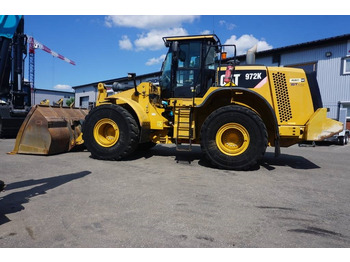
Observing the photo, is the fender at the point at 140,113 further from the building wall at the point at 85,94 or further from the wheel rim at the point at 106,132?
the building wall at the point at 85,94

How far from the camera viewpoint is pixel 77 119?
7.68m

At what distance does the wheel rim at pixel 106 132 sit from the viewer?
621 centimetres

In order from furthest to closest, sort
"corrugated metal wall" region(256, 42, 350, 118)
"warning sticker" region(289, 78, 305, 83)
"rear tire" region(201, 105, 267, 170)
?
"corrugated metal wall" region(256, 42, 350, 118) → "warning sticker" region(289, 78, 305, 83) → "rear tire" region(201, 105, 267, 170)

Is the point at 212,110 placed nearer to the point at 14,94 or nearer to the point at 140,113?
the point at 140,113

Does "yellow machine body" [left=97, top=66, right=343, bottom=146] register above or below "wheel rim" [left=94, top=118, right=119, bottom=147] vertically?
above

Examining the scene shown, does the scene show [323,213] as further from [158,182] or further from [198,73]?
[198,73]

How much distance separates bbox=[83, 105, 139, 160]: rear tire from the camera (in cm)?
600

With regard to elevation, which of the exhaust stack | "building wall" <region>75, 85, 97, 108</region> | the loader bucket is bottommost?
the loader bucket

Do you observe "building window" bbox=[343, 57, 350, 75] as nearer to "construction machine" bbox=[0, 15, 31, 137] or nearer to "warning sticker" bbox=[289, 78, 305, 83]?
"warning sticker" bbox=[289, 78, 305, 83]

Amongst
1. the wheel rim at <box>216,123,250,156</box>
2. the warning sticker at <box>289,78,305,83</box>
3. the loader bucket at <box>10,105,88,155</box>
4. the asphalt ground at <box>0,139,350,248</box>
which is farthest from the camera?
the loader bucket at <box>10,105,88,155</box>

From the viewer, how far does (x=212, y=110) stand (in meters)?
6.10

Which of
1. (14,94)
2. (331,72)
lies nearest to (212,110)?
(14,94)

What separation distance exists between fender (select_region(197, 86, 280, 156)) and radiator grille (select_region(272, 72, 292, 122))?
0.81 feet

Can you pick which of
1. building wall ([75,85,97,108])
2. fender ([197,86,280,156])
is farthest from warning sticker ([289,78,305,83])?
building wall ([75,85,97,108])
